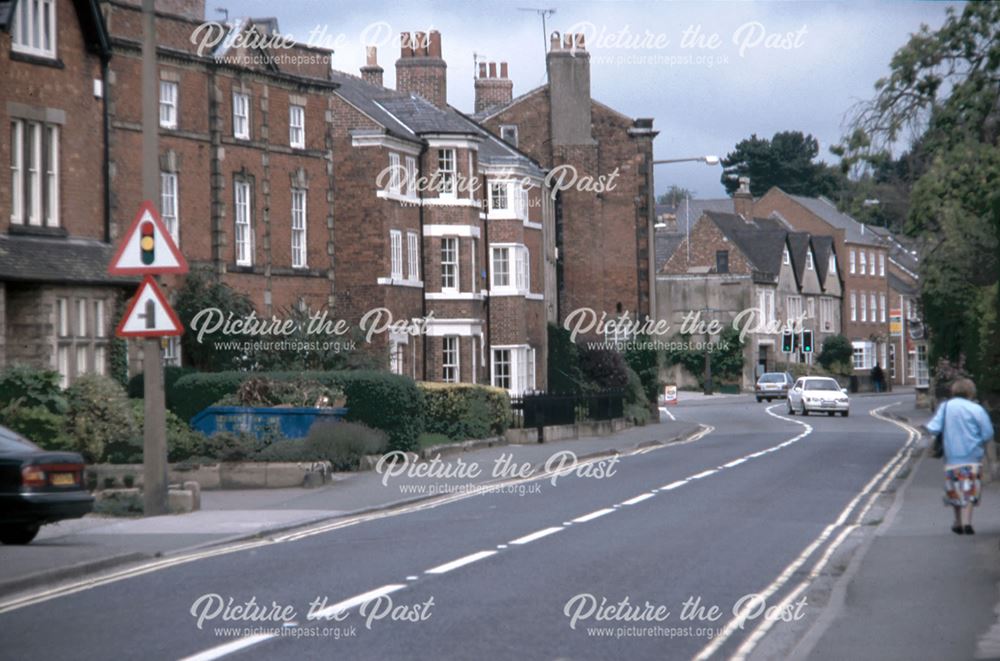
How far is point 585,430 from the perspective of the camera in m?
44.7

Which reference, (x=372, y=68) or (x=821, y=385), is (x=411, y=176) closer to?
(x=372, y=68)

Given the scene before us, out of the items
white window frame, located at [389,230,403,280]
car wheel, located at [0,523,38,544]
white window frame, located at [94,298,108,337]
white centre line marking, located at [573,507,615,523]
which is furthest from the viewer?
white window frame, located at [389,230,403,280]

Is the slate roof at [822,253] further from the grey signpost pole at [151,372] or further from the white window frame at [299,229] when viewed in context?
the grey signpost pole at [151,372]

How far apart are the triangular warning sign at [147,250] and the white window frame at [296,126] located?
76.1 ft

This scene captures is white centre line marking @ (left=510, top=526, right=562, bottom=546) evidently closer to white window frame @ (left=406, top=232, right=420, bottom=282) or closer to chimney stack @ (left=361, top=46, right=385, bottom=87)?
white window frame @ (left=406, top=232, right=420, bottom=282)

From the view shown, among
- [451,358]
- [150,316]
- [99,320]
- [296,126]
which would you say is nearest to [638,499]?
[150,316]

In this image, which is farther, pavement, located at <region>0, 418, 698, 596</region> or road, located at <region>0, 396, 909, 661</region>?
pavement, located at <region>0, 418, 698, 596</region>

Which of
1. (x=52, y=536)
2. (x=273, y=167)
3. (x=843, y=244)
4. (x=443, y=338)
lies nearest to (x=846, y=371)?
(x=843, y=244)

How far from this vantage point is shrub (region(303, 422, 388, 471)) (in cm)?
2728

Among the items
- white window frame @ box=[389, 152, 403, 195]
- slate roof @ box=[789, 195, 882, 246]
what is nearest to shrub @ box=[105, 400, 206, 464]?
white window frame @ box=[389, 152, 403, 195]

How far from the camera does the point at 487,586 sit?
1272 cm

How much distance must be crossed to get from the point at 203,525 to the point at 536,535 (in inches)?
167

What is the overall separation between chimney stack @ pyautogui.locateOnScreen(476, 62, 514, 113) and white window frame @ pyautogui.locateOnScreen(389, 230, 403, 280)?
67.1 feet

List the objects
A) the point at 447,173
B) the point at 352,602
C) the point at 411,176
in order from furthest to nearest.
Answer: the point at 447,173
the point at 411,176
the point at 352,602
